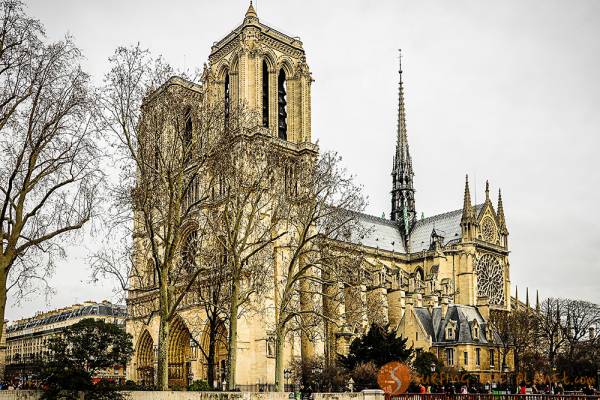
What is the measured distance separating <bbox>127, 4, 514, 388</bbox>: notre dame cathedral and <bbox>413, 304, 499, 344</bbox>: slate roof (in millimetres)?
97

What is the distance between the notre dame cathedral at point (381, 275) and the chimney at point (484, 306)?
10 cm

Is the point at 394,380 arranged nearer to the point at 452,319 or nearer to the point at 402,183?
the point at 452,319

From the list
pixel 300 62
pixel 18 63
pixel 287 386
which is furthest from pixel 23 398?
pixel 300 62

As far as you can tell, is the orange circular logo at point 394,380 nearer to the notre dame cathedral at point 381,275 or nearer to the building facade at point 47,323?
the notre dame cathedral at point 381,275

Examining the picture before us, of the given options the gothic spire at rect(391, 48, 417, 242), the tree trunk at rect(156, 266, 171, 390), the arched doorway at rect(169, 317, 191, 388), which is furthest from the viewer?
the gothic spire at rect(391, 48, 417, 242)

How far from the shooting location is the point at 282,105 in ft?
195

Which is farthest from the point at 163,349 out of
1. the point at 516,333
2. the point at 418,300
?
the point at 516,333

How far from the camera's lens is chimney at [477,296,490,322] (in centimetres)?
6817

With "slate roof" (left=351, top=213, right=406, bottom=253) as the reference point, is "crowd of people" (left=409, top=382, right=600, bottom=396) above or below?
below

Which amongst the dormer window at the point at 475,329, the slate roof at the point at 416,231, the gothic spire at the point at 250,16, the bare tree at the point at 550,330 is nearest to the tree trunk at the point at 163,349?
the gothic spire at the point at 250,16

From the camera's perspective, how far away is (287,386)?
155 ft

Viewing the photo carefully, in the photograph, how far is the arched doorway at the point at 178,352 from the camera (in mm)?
52844

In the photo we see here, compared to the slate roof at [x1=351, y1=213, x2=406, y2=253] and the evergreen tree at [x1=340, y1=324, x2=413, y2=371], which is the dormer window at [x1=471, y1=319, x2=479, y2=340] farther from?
the evergreen tree at [x1=340, y1=324, x2=413, y2=371]

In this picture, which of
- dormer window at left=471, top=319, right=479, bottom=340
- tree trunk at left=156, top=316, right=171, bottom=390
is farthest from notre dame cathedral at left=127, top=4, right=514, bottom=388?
tree trunk at left=156, top=316, right=171, bottom=390
